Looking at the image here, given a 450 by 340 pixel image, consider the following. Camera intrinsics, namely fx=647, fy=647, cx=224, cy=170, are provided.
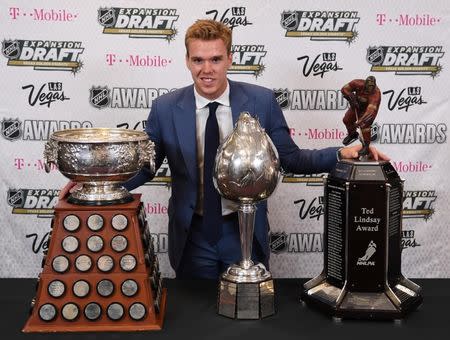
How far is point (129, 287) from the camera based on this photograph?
1598mm

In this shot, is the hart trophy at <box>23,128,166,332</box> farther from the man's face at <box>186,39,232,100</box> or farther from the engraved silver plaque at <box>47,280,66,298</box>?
the man's face at <box>186,39,232,100</box>

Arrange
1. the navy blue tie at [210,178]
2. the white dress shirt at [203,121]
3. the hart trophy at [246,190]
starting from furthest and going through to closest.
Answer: the white dress shirt at [203,121] → the navy blue tie at [210,178] → the hart trophy at [246,190]

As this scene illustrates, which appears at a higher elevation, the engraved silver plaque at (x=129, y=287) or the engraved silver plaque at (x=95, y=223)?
the engraved silver plaque at (x=95, y=223)

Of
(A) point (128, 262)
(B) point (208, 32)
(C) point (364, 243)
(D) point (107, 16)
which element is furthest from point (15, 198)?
(C) point (364, 243)

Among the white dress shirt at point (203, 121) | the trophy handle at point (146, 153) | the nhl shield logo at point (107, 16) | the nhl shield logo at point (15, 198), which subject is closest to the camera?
the trophy handle at point (146, 153)

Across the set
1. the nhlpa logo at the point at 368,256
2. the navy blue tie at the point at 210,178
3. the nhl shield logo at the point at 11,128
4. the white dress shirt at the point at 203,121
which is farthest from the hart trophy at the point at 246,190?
the nhl shield logo at the point at 11,128

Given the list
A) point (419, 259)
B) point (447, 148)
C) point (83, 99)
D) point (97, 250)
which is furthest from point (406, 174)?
point (97, 250)

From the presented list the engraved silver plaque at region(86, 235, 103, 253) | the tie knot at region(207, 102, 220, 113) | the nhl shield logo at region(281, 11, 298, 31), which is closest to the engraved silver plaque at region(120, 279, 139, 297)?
the engraved silver plaque at region(86, 235, 103, 253)

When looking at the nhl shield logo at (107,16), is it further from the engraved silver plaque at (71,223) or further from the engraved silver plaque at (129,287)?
the engraved silver plaque at (129,287)

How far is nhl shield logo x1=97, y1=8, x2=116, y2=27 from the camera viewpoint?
322cm

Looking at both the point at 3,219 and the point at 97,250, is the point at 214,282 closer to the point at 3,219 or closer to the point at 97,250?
the point at 97,250

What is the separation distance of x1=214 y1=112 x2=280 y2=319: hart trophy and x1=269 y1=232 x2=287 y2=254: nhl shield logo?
1.75m

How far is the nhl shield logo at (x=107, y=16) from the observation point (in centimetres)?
322

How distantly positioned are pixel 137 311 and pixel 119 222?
0.73 ft
